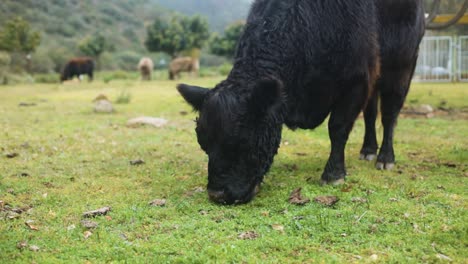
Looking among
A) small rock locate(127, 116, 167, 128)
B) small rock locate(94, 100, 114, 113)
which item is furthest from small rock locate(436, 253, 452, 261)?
small rock locate(94, 100, 114, 113)

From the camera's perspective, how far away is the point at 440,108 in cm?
1180

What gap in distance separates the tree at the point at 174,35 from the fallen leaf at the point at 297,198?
36933 mm

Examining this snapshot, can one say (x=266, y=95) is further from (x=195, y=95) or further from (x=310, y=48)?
(x=310, y=48)

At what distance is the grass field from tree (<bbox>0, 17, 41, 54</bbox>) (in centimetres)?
2817

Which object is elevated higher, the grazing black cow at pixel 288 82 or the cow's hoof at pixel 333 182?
the grazing black cow at pixel 288 82

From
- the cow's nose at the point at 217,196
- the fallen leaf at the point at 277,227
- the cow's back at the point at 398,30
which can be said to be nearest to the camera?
the fallen leaf at the point at 277,227

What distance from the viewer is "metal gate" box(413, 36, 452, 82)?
2019 cm

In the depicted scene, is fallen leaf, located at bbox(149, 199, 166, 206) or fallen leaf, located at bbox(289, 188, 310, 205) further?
fallen leaf, located at bbox(149, 199, 166, 206)

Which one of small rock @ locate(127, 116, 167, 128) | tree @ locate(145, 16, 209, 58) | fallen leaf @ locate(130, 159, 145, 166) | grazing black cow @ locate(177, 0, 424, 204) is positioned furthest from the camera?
tree @ locate(145, 16, 209, 58)

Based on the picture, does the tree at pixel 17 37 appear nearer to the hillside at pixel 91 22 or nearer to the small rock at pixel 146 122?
the hillside at pixel 91 22

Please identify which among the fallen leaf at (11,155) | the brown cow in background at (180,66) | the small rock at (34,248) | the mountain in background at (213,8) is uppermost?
the mountain in background at (213,8)

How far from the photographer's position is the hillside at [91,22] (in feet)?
157

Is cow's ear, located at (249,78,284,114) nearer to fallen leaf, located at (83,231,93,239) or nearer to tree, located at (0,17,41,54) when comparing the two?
fallen leaf, located at (83,231,93,239)

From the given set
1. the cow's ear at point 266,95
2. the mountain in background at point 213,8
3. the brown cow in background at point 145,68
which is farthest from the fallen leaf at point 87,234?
the mountain in background at point 213,8
